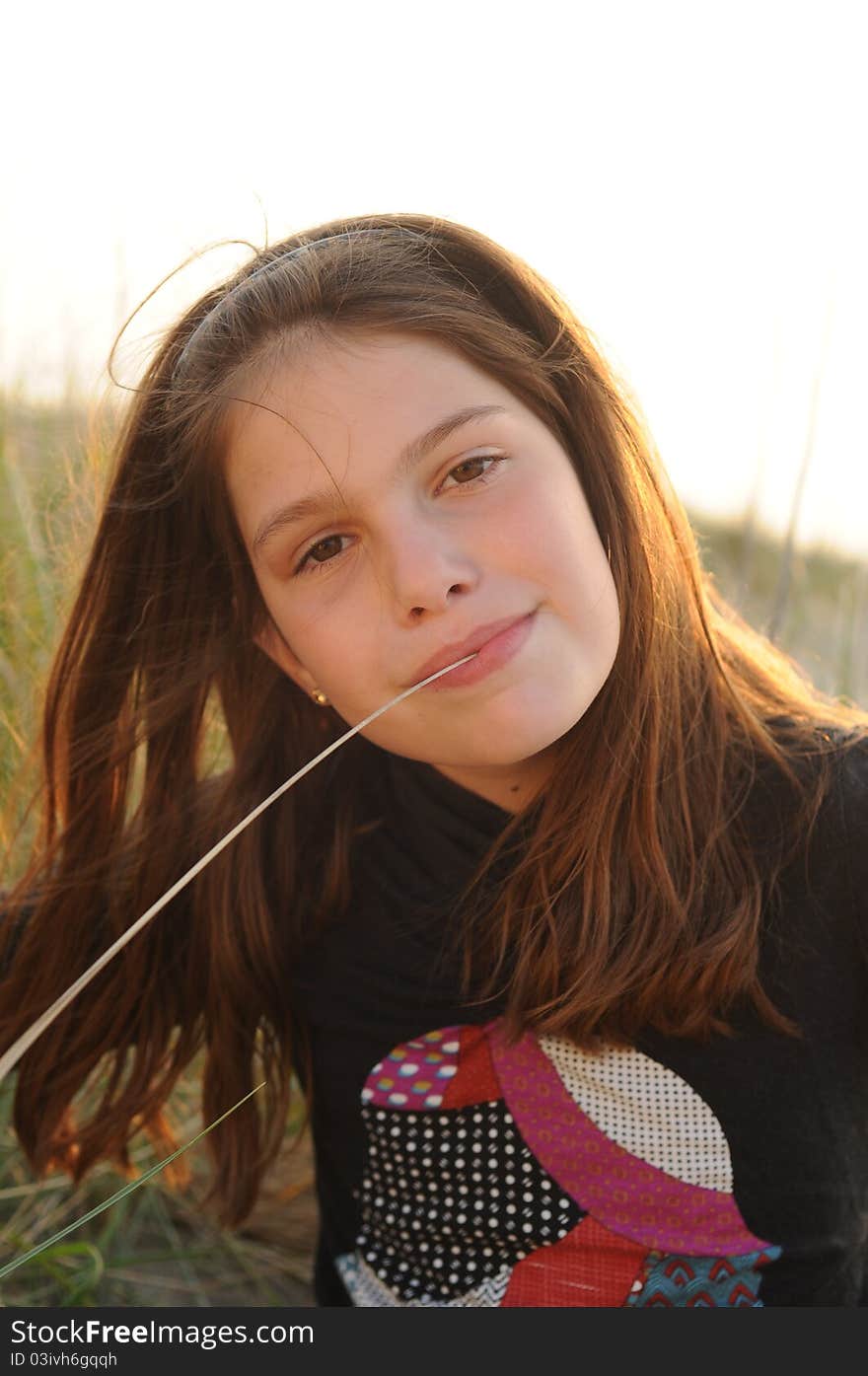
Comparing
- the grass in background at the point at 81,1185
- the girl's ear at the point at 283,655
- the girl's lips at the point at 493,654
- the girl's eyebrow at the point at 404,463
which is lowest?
the grass in background at the point at 81,1185

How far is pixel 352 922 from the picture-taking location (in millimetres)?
1715

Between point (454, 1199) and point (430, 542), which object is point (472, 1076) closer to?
point (454, 1199)

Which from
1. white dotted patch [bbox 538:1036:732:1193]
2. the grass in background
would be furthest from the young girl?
the grass in background

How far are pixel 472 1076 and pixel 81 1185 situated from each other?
0.85 m

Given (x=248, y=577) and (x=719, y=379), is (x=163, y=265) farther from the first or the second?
(x=719, y=379)

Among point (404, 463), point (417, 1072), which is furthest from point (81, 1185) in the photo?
point (404, 463)

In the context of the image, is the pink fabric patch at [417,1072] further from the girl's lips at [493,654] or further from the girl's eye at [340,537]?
the girl's eye at [340,537]

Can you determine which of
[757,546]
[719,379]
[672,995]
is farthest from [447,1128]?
[757,546]

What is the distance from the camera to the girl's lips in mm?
1354

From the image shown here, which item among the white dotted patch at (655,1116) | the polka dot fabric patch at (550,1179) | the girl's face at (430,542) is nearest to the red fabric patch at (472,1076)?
the polka dot fabric patch at (550,1179)

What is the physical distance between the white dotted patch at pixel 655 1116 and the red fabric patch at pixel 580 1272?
4.2 inches

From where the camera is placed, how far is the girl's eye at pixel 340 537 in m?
1.39

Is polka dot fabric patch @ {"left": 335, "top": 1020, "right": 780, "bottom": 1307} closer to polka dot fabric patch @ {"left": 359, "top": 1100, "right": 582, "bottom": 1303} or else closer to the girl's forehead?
polka dot fabric patch @ {"left": 359, "top": 1100, "right": 582, "bottom": 1303}

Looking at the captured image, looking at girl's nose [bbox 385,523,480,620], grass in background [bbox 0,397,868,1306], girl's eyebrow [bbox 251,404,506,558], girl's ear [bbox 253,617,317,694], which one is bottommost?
grass in background [bbox 0,397,868,1306]
